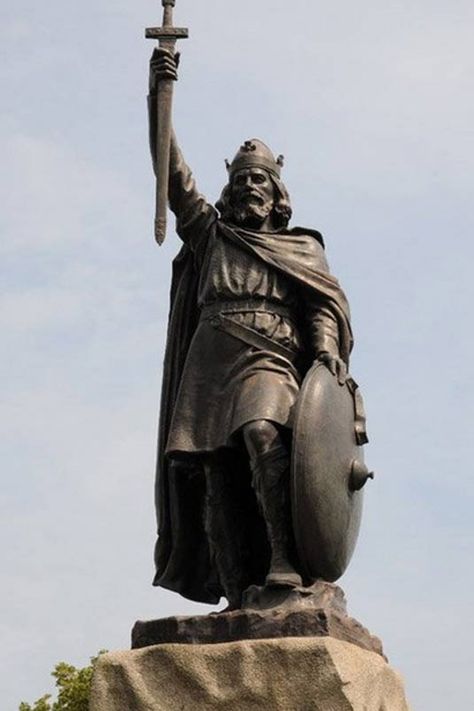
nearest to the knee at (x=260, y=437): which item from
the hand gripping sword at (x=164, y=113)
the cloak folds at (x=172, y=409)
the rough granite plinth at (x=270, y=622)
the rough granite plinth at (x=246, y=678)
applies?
the cloak folds at (x=172, y=409)

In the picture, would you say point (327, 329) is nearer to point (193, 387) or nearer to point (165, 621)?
point (193, 387)

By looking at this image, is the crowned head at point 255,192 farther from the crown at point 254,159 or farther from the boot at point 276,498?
the boot at point 276,498

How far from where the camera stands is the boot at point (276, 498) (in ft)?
26.4

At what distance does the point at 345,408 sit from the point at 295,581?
1.04 metres

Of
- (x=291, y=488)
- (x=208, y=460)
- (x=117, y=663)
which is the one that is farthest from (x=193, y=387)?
(x=117, y=663)

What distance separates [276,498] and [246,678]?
962mm

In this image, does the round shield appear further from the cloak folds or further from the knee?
the cloak folds

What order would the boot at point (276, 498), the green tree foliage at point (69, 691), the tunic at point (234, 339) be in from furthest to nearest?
the green tree foliage at point (69, 691), the tunic at point (234, 339), the boot at point (276, 498)

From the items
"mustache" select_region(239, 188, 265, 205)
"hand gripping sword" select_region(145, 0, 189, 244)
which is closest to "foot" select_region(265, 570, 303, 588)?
"hand gripping sword" select_region(145, 0, 189, 244)

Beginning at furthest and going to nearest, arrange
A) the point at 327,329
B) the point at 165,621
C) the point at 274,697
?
1. the point at 327,329
2. the point at 165,621
3. the point at 274,697

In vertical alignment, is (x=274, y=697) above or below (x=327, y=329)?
below

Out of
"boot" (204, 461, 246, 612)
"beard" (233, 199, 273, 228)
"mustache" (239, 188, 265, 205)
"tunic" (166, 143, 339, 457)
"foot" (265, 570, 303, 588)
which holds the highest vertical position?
"mustache" (239, 188, 265, 205)

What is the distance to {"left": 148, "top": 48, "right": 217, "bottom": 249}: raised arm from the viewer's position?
28.9 feet

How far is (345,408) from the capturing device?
843 cm
